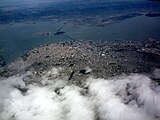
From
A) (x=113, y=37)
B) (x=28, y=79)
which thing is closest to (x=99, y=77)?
(x=28, y=79)

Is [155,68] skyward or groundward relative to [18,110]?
skyward

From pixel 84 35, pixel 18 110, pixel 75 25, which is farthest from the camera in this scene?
pixel 75 25

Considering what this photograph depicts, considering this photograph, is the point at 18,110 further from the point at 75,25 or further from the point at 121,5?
the point at 121,5

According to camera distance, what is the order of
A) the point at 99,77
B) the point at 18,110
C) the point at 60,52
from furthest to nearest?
the point at 60,52
the point at 99,77
the point at 18,110

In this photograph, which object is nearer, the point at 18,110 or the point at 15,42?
the point at 18,110

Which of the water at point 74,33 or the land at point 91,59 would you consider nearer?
the land at point 91,59

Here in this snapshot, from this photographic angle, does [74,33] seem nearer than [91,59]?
No

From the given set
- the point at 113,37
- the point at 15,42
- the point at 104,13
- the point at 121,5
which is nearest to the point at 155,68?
the point at 113,37

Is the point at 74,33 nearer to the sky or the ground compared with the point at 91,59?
nearer to the ground

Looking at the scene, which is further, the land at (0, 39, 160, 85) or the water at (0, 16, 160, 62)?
the water at (0, 16, 160, 62)
